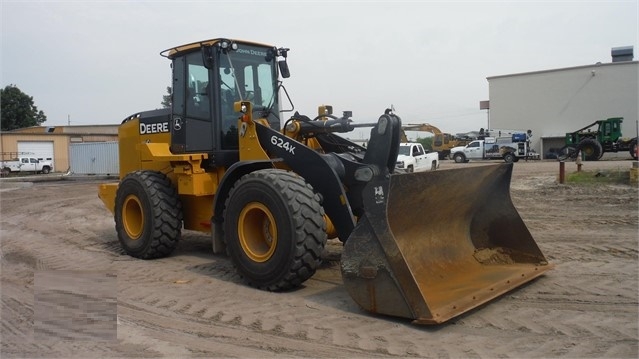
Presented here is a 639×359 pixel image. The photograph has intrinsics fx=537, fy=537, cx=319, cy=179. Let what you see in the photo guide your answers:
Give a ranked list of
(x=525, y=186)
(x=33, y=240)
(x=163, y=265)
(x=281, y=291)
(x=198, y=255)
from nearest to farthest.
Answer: (x=281, y=291), (x=163, y=265), (x=198, y=255), (x=33, y=240), (x=525, y=186)

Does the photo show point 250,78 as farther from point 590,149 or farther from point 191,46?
point 590,149

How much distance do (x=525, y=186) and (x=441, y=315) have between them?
1207cm

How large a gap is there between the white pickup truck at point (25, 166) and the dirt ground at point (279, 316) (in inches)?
1410

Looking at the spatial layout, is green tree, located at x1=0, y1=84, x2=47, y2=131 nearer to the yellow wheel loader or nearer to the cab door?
the cab door

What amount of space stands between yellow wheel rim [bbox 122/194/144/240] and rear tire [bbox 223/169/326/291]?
7.99 feet

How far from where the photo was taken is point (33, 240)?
9.91 m

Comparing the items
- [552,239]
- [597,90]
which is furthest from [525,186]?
[597,90]

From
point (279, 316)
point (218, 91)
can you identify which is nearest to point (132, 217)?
point (218, 91)

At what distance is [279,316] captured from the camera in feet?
16.0

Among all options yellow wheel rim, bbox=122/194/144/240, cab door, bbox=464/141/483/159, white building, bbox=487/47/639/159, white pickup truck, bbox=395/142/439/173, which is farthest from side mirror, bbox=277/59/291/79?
white building, bbox=487/47/639/159

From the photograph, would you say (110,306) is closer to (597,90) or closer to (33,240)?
(33,240)

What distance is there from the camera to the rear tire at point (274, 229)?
17.1ft

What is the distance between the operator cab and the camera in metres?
7.04

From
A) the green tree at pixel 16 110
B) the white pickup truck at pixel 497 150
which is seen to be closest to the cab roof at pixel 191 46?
the white pickup truck at pixel 497 150
